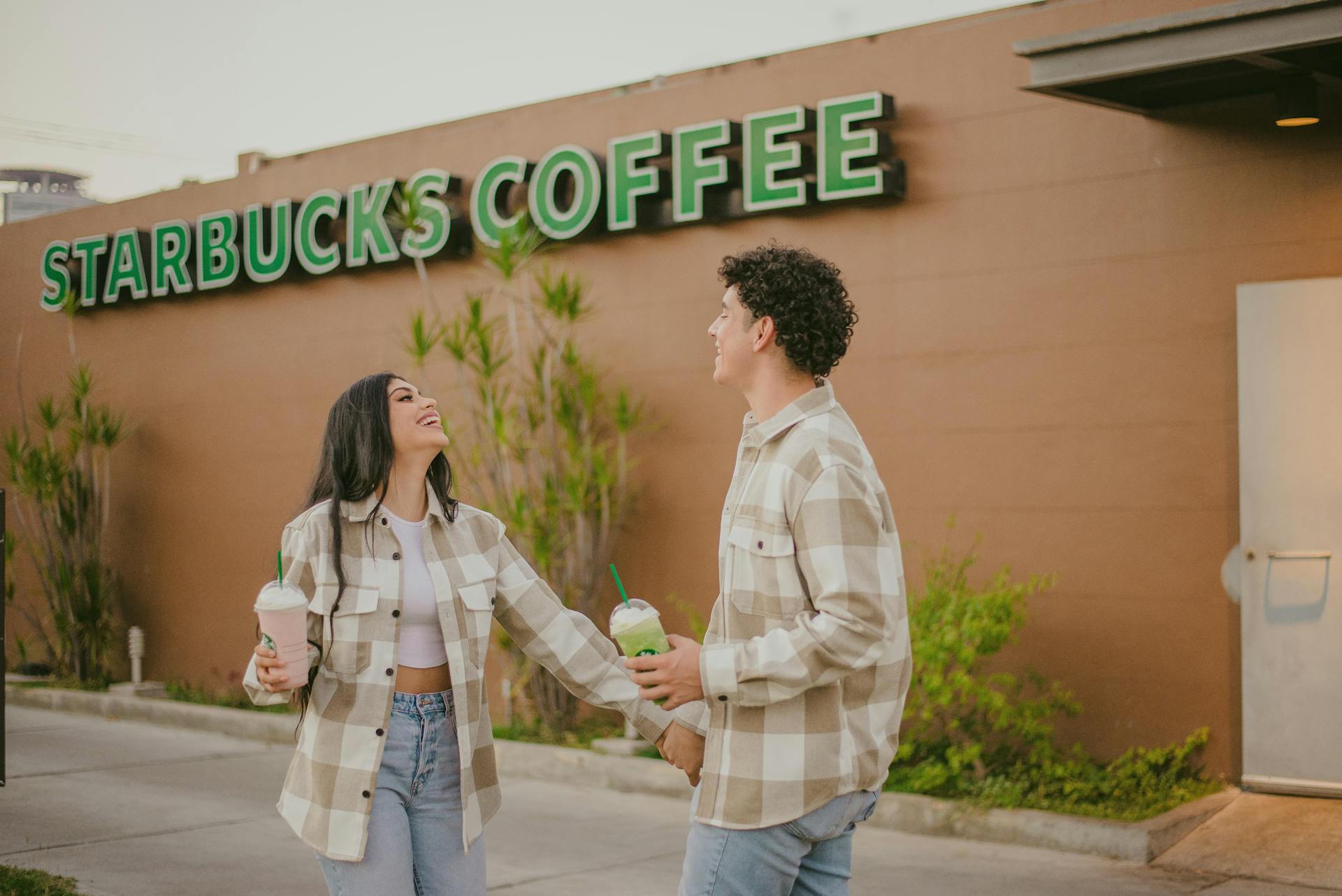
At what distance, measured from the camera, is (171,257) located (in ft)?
39.1

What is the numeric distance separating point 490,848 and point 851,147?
4264 mm

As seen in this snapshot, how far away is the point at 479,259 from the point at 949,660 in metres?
4.72

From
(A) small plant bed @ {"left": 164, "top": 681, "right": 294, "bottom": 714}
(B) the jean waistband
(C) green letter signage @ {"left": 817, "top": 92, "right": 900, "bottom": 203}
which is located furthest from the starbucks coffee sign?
(B) the jean waistband

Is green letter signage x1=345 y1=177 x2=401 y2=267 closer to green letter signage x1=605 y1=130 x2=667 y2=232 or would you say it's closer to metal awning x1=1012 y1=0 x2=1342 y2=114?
green letter signage x1=605 y1=130 x2=667 y2=232

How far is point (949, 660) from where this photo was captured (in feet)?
22.3

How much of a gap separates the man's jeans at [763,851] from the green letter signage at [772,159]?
572 cm

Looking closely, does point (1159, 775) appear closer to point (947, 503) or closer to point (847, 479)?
point (947, 503)

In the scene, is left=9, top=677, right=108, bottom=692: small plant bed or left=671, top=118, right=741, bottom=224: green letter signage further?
left=9, top=677, right=108, bottom=692: small plant bed

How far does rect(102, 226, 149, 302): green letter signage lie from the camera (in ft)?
39.8

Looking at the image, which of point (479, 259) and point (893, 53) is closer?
point (893, 53)

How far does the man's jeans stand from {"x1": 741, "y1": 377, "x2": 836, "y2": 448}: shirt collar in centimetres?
75

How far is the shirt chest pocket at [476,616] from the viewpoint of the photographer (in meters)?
3.54

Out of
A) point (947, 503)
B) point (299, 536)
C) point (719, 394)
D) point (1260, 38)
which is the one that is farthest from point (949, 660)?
point (299, 536)

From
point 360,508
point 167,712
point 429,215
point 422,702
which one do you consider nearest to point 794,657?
point 422,702
